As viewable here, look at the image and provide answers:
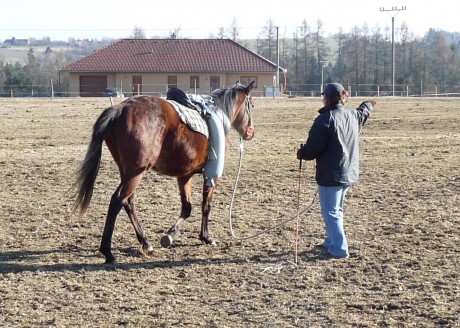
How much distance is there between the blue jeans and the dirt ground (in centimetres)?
18

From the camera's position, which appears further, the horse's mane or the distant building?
the distant building

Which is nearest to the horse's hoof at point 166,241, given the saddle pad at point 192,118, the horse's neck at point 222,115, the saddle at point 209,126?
the saddle at point 209,126

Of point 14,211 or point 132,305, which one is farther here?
point 14,211

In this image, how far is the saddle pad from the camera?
7297 millimetres

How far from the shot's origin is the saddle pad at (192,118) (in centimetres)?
730

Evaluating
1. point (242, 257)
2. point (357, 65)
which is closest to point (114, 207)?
point (242, 257)

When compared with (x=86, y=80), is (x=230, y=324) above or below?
below

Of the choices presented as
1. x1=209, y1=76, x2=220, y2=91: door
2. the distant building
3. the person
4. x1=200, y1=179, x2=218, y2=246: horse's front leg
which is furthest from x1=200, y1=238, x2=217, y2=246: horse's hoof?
x1=209, y1=76, x2=220, y2=91: door

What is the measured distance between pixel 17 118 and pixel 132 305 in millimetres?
20146

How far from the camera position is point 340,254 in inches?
276

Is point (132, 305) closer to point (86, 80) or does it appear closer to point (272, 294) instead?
point (272, 294)

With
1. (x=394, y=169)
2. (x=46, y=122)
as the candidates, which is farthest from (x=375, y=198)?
(x=46, y=122)

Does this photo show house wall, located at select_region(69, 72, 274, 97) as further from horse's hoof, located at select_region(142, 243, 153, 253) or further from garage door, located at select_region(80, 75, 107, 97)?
horse's hoof, located at select_region(142, 243, 153, 253)

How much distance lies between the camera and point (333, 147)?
689 cm
